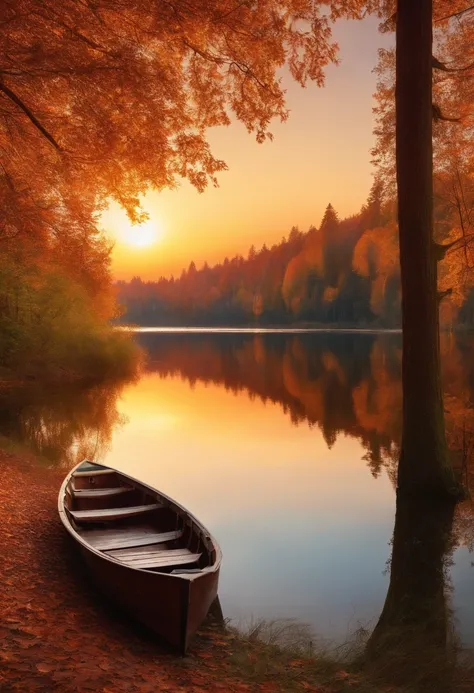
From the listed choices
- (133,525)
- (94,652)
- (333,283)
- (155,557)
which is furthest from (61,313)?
(333,283)

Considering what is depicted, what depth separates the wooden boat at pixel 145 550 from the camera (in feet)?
20.1

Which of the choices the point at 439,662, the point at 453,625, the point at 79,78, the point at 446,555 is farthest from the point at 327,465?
the point at 79,78

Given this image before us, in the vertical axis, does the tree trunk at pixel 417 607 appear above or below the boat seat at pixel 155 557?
below

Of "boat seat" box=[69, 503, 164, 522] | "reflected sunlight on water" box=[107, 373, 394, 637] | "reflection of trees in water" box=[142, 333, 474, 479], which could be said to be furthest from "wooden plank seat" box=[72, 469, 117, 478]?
"reflection of trees in water" box=[142, 333, 474, 479]

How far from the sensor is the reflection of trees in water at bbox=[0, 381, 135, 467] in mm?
17156

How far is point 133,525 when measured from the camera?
30.6ft

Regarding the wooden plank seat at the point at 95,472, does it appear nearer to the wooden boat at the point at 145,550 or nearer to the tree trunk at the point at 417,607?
the wooden boat at the point at 145,550

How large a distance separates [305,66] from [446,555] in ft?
29.7

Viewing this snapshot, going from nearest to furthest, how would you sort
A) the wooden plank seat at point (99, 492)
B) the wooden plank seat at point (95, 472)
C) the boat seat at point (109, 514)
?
the boat seat at point (109, 514) → the wooden plank seat at point (99, 492) → the wooden plank seat at point (95, 472)

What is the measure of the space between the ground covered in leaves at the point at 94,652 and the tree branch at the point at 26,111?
734 centimetres

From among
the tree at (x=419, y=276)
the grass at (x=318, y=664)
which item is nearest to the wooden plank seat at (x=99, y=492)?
the grass at (x=318, y=664)

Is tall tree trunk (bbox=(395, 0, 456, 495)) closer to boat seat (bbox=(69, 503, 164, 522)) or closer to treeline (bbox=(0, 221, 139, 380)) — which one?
boat seat (bbox=(69, 503, 164, 522))

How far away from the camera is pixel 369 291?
98438 millimetres

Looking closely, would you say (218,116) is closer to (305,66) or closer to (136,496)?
(305,66)
